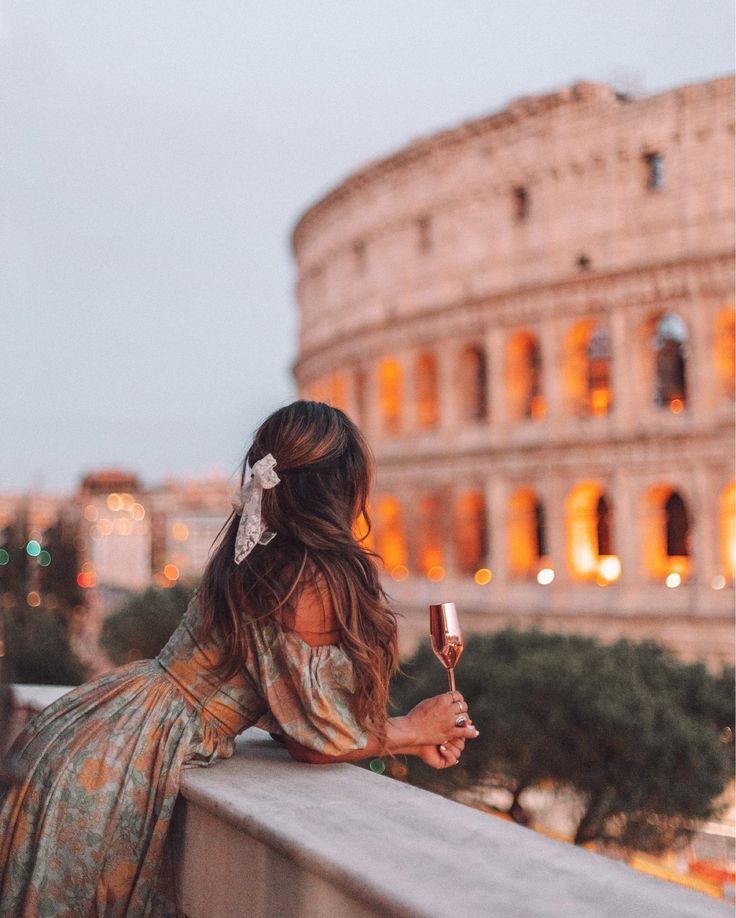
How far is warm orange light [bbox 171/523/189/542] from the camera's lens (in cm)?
10406

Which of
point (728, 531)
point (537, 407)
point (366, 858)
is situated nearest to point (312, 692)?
point (366, 858)

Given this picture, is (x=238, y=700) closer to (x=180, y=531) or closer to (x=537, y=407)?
(x=537, y=407)

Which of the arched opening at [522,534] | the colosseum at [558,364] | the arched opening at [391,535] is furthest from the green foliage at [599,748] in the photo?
the arched opening at [391,535]

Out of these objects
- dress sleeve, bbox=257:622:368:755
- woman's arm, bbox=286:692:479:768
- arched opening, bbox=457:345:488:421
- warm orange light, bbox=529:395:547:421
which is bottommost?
woman's arm, bbox=286:692:479:768

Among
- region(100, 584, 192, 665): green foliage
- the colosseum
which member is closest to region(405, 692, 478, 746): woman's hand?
the colosseum

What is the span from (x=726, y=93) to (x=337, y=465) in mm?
18966

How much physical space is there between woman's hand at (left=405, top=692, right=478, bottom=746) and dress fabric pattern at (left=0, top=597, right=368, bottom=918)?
0.50 ft

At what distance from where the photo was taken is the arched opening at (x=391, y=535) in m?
24.6

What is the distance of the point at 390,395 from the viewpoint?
25562mm

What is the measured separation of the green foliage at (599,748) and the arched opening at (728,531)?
6199 millimetres

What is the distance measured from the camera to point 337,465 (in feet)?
9.23

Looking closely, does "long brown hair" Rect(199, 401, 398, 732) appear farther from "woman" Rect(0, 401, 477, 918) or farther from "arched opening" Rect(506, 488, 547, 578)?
"arched opening" Rect(506, 488, 547, 578)

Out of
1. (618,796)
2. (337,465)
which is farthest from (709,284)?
(337,465)

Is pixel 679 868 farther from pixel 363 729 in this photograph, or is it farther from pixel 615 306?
pixel 363 729
